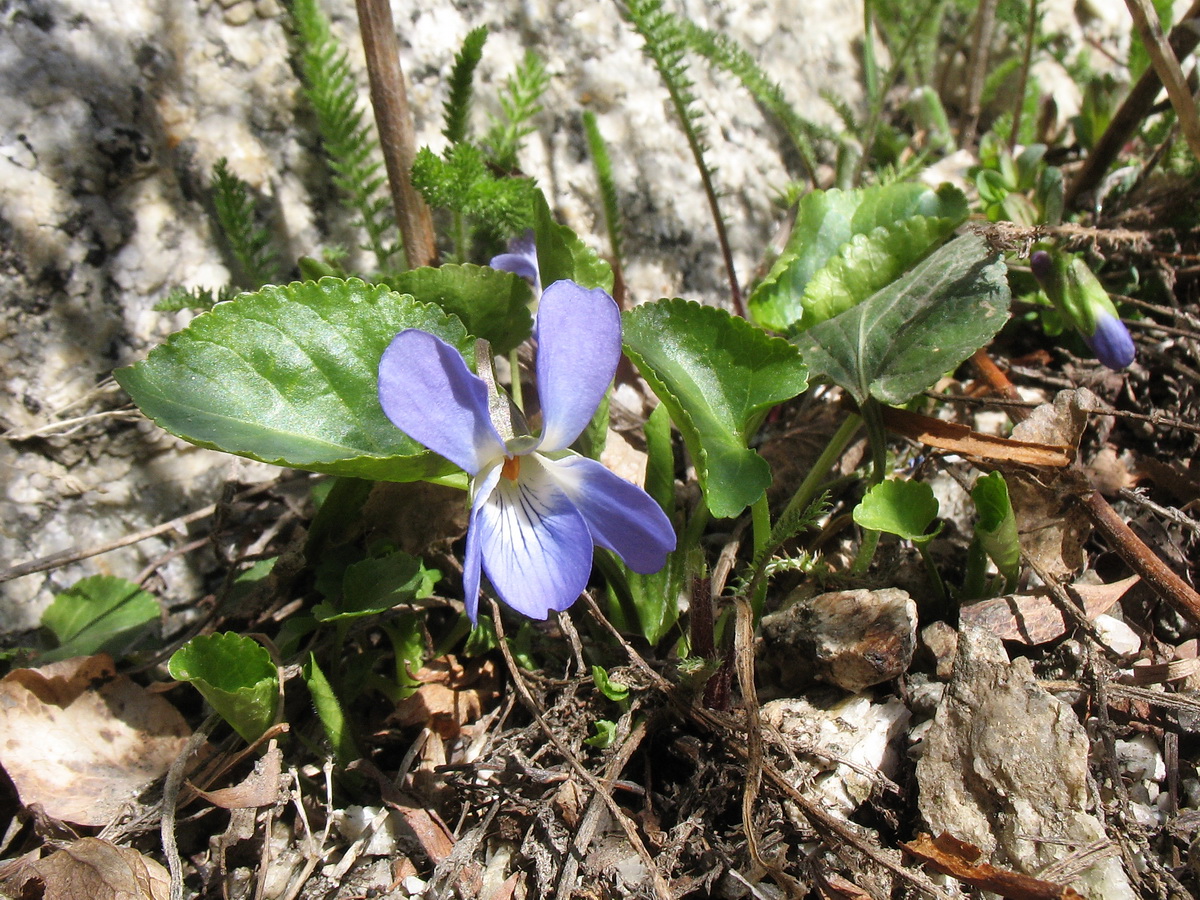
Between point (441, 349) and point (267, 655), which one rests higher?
point (441, 349)

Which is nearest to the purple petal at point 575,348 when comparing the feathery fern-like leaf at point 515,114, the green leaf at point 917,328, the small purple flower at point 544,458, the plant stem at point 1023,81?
the small purple flower at point 544,458

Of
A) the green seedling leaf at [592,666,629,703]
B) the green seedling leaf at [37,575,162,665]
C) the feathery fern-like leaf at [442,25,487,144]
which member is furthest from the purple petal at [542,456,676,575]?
the green seedling leaf at [37,575,162,665]

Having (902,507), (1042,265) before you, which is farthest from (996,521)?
(1042,265)

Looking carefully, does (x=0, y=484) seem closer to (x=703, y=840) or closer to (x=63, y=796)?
(x=63, y=796)

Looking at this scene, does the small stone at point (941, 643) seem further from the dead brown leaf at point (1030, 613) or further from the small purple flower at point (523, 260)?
the small purple flower at point (523, 260)

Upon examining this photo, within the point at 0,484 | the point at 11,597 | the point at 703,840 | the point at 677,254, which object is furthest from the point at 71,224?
the point at 703,840

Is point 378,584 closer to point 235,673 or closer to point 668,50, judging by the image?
point 235,673

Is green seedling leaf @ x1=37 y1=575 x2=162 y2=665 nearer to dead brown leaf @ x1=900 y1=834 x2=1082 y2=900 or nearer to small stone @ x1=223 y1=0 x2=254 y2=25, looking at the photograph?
small stone @ x1=223 y1=0 x2=254 y2=25
